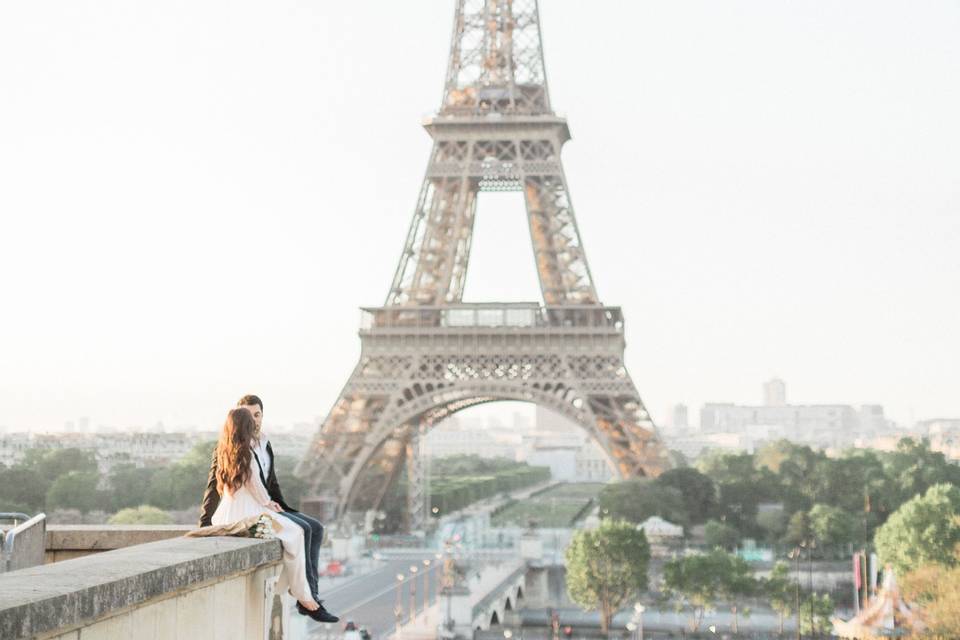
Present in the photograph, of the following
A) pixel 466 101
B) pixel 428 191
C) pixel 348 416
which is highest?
pixel 466 101

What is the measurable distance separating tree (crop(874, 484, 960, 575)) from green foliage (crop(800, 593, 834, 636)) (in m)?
2.93

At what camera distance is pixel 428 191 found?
5638 cm

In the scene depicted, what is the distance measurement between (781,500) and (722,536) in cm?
704

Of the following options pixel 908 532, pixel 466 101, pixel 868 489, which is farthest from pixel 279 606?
pixel 868 489

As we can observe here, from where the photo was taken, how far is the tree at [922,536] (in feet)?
161

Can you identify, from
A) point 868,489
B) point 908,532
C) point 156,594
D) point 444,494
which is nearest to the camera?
point 156,594

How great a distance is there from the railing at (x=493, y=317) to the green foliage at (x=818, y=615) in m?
13.0

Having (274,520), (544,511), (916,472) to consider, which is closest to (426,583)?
(916,472)

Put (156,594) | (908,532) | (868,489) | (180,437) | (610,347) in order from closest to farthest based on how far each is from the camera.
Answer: (156,594) → (908,532) → (610,347) → (868,489) → (180,437)

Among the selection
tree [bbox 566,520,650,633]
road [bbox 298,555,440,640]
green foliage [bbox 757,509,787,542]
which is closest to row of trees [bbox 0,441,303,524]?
road [bbox 298,555,440,640]

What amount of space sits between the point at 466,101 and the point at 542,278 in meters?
8.21

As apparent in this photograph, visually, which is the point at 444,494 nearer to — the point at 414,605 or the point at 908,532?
the point at 414,605

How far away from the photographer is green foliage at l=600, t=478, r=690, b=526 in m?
57.4

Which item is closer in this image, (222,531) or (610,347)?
(222,531)
